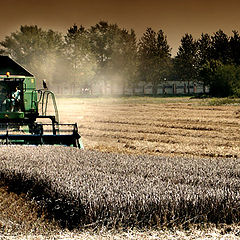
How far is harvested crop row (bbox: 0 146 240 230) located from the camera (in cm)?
575

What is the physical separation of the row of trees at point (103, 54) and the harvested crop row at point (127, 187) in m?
44.1

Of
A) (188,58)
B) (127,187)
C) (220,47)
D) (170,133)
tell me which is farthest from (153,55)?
(127,187)

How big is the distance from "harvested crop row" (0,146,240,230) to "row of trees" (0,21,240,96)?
44.1 metres

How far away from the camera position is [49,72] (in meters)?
53.0

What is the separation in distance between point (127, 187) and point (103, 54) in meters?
51.6

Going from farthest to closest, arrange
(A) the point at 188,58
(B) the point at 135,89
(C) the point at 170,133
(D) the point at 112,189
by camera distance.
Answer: (B) the point at 135,89
(A) the point at 188,58
(C) the point at 170,133
(D) the point at 112,189

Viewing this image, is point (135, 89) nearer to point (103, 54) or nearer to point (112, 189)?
point (103, 54)

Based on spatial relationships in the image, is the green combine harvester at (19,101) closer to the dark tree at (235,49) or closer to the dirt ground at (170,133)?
the dirt ground at (170,133)

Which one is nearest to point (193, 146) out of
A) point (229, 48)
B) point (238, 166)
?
point (238, 166)

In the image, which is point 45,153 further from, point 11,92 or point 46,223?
point 11,92

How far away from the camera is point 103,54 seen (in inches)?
2244

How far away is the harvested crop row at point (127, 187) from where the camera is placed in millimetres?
5754

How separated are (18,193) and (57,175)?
0.78 metres

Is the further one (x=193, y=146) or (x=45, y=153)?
(x=193, y=146)
